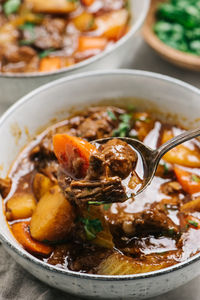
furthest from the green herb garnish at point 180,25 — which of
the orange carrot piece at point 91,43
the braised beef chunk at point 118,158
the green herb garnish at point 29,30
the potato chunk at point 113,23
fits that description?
the braised beef chunk at point 118,158

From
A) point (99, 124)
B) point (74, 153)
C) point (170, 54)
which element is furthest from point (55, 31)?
point (74, 153)

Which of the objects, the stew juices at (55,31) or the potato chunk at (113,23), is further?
the potato chunk at (113,23)

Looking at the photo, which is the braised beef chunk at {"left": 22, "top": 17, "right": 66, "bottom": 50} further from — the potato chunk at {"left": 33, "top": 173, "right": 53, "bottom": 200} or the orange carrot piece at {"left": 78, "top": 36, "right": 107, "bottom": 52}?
the potato chunk at {"left": 33, "top": 173, "right": 53, "bottom": 200}

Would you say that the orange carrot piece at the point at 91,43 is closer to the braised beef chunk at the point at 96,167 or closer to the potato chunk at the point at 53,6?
the potato chunk at the point at 53,6

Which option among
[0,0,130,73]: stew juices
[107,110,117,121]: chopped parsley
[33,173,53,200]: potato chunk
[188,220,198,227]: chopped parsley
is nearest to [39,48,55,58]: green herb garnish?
[0,0,130,73]: stew juices

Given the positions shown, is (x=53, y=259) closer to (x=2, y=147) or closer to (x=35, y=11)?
(x=2, y=147)

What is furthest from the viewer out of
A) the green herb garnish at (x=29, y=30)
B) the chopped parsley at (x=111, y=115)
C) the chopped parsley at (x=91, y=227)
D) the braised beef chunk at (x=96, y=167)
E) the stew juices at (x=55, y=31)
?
the green herb garnish at (x=29, y=30)

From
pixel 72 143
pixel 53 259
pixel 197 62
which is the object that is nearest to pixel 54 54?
pixel 197 62

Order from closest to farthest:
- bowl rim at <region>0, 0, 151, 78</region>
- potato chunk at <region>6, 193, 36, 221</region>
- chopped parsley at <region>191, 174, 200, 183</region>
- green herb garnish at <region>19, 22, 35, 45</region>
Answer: potato chunk at <region>6, 193, 36, 221</region> → chopped parsley at <region>191, 174, 200, 183</region> → bowl rim at <region>0, 0, 151, 78</region> → green herb garnish at <region>19, 22, 35, 45</region>
